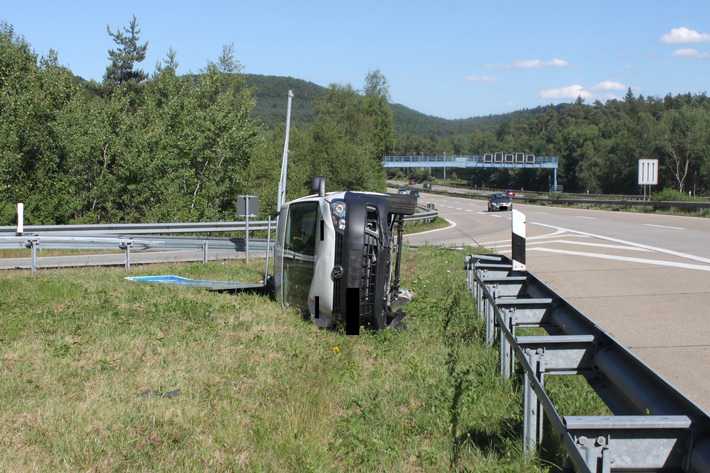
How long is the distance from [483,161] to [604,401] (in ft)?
360

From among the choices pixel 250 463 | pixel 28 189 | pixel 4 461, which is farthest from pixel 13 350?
pixel 28 189

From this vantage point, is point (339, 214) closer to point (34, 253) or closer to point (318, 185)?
point (318, 185)

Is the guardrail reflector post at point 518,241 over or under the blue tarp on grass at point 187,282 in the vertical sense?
over

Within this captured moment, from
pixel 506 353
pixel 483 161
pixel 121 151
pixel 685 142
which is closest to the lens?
pixel 506 353

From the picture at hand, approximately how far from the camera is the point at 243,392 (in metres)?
7.56

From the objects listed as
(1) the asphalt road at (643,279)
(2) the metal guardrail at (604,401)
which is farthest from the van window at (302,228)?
(1) the asphalt road at (643,279)

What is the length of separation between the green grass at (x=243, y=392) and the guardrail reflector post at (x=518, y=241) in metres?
1.02

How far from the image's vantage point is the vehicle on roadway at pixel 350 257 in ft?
33.4

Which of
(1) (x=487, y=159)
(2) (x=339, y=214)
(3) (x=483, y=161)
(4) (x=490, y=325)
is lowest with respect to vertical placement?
Answer: (4) (x=490, y=325)

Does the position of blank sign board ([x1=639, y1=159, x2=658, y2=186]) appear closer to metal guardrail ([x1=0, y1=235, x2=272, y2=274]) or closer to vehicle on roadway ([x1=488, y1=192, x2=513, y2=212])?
vehicle on roadway ([x1=488, y1=192, x2=513, y2=212])

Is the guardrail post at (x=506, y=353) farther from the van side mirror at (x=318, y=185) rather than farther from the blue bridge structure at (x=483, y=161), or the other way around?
the blue bridge structure at (x=483, y=161)

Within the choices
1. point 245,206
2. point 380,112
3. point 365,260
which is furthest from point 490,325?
point 380,112

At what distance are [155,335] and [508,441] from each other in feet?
19.8

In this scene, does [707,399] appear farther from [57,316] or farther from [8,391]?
[57,316]
